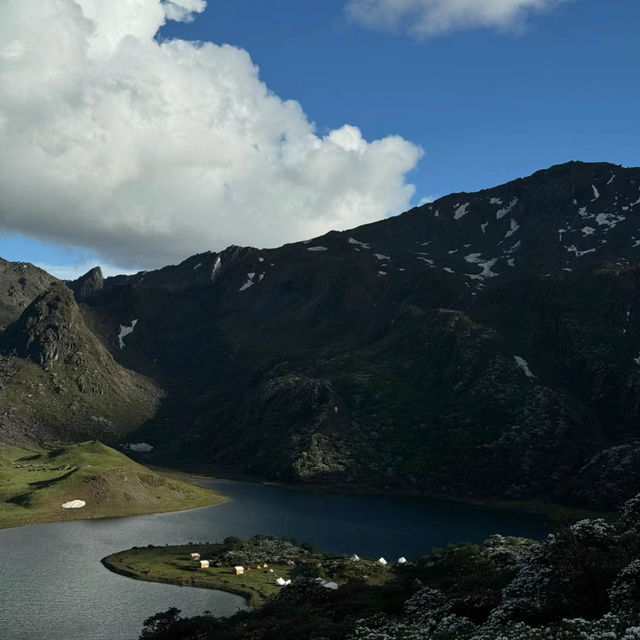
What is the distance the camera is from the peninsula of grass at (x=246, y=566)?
4402 inches

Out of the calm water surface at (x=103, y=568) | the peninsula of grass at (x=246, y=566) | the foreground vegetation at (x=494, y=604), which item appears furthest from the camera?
the peninsula of grass at (x=246, y=566)

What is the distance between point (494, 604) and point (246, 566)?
9054 cm

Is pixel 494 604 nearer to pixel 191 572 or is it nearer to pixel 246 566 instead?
pixel 191 572

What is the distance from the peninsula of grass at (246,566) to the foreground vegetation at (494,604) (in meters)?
29.6

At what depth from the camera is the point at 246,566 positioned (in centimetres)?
13238

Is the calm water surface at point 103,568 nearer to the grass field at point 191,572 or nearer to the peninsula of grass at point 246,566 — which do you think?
the grass field at point 191,572

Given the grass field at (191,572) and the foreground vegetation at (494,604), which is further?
the grass field at (191,572)

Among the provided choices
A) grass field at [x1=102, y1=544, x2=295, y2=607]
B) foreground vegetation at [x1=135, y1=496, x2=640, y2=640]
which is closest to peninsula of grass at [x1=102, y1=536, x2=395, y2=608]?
grass field at [x1=102, y1=544, x2=295, y2=607]

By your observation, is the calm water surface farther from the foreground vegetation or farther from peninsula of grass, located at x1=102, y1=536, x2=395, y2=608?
the foreground vegetation

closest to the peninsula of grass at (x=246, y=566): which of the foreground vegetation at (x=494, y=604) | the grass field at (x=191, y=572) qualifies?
the grass field at (x=191, y=572)

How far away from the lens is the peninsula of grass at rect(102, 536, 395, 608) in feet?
367

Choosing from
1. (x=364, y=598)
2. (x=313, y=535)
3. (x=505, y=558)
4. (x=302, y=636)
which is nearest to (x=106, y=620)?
(x=364, y=598)

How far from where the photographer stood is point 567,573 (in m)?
48.1

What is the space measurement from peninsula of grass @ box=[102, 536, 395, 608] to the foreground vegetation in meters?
29.6
